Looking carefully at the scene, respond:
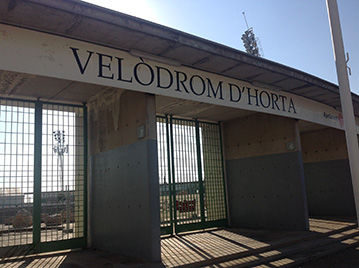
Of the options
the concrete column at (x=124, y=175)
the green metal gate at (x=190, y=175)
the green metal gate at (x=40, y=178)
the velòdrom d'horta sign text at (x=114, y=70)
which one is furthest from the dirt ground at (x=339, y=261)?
the green metal gate at (x=40, y=178)

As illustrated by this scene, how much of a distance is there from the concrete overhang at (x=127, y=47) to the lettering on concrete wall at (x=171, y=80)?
0.76ft

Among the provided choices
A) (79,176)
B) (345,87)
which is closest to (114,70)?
(79,176)

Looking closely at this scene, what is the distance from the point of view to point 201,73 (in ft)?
22.5

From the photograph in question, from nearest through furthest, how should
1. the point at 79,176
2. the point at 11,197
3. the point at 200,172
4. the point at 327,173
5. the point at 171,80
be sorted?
the point at 171,80
the point at 11,197
the point at 79,176
the point at 200,172
the point at 327,173

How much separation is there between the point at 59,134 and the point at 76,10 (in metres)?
3.88

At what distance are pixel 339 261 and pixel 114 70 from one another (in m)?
5.42

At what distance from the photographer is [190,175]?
32.3 ft

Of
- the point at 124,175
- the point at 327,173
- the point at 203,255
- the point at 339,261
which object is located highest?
the point at 124,175

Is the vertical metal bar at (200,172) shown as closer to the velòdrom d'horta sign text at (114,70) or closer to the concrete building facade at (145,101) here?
the concrete building facade at (145,101)

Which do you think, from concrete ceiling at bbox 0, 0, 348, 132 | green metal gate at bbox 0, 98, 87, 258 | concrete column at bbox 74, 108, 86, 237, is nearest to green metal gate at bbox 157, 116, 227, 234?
concrete ceiling at bbox 0, 0, 348, 132

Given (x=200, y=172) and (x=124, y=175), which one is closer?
(x=124, y=175)

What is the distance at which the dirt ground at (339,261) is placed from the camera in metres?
5.85

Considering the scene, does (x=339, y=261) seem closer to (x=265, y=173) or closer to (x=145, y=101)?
(x=265, y=173)

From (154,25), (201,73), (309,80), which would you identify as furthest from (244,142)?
(154,25)
